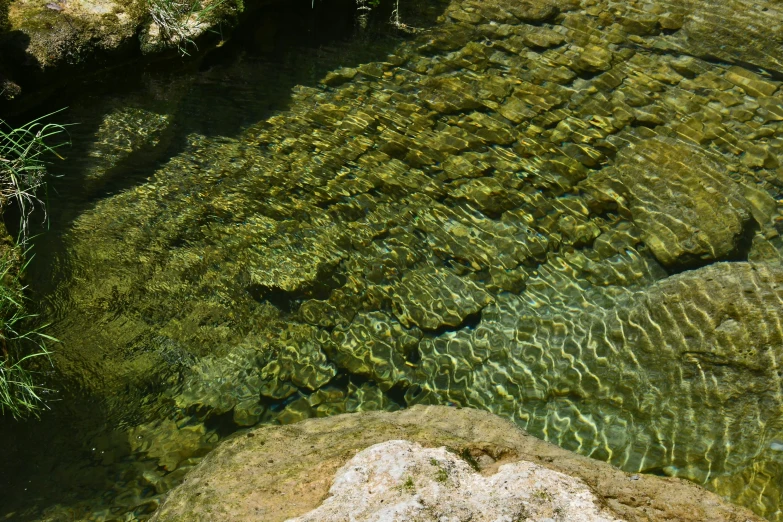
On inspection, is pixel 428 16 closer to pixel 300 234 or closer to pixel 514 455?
pixel 300 234

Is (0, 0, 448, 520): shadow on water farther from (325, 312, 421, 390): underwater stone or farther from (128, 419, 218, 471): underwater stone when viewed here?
(325, 312, 421, 390): underwater stone

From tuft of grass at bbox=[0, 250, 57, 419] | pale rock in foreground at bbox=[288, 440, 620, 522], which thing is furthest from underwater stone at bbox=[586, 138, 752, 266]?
tuft of grass at bbox=[0, 250, 57, 419]

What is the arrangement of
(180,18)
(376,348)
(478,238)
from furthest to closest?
(180,18) < (478,238) < (376,348)

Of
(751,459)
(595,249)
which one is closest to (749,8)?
(595,249)

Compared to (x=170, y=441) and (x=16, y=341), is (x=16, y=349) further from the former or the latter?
(x=170, y=441)

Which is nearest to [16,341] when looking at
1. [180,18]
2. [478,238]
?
[478,238]

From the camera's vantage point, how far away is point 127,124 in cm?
559

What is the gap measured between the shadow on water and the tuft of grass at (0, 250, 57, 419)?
121 millimetres

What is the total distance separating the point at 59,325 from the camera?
409 centimetres

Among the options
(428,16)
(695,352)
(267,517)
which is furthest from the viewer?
(428,16)

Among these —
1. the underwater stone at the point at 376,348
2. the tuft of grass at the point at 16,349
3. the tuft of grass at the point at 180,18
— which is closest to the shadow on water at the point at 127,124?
the tuft of grass at the point at 16,349

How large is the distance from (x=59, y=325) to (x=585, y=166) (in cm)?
410

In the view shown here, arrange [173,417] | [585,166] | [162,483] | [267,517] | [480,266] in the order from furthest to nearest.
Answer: [585,166] < [480,266] < [173,417] < [162,483] < [267,517]

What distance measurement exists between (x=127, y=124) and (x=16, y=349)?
2461 mm
